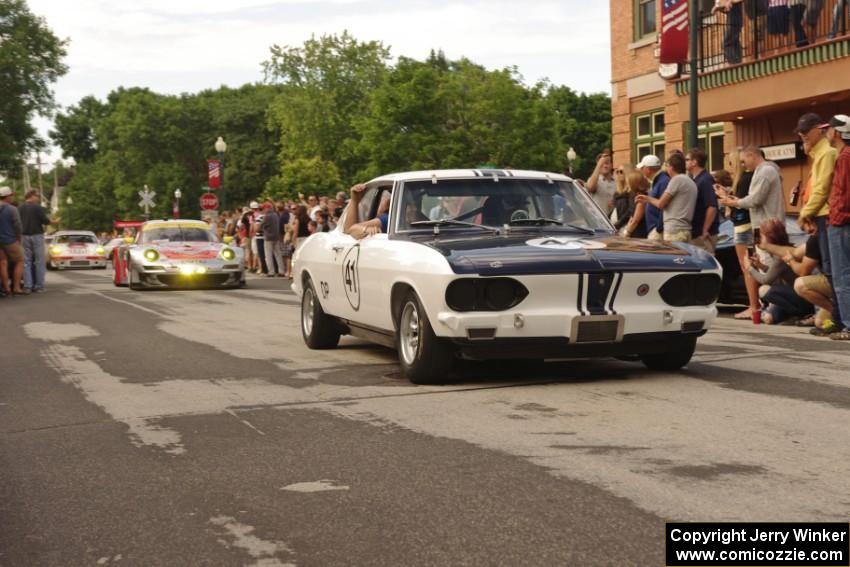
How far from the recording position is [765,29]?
885 inches

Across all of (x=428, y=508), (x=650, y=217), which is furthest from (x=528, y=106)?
(x=428, y=508)

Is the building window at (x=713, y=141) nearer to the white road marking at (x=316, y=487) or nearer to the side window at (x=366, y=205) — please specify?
the side window at (x=366, y=205)

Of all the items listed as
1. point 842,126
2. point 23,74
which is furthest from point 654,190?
point 23,74

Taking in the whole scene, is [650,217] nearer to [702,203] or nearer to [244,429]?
[702,203]

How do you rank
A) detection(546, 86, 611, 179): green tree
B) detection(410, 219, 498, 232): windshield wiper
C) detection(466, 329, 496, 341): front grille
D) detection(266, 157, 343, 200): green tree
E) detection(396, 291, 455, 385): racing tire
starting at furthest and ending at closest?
detection(546, 86, 611, 179): green tree, detection(266, 157, 343, 200): green tree, detection(410, 219, 498, 232): windshield wiper, detection(396, 291, 455, 385): racing tire, detection(466, 329, 496, 341): front grille

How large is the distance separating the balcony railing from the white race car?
42.0 ft

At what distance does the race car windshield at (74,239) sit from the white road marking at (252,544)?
1736 inches

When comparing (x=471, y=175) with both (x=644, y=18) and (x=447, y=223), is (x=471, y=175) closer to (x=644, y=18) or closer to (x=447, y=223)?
(x=447, y=223)

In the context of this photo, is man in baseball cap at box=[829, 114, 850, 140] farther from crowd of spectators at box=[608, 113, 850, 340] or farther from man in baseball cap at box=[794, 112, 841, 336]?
man in baseball cap at box=[794, 112, 841, 336]

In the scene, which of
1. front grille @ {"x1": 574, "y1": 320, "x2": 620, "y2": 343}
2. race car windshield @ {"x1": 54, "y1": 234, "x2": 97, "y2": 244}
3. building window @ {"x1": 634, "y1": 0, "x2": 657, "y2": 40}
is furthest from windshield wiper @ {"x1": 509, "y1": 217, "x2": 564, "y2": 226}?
race car windshield @ {"x1": 54, "y1": 234, "x2": 97, "y2": 244}

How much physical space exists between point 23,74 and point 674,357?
141ft

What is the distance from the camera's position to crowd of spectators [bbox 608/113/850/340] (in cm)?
1053

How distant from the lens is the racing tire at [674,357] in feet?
26.5

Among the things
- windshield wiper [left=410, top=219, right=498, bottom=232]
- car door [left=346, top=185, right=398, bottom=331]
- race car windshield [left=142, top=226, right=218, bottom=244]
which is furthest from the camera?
race car windshield [left=142, top=226, right=218, bottom=244]
